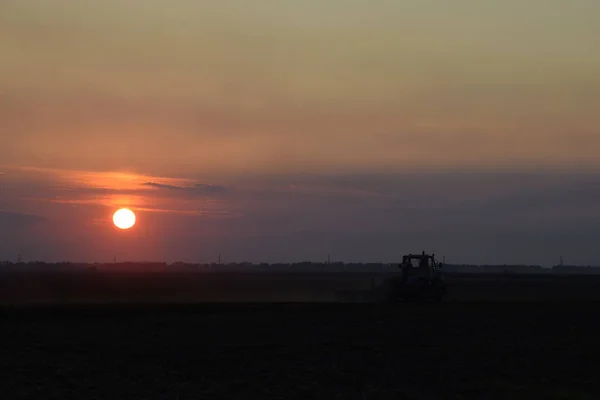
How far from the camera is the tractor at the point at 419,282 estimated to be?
50.3 m

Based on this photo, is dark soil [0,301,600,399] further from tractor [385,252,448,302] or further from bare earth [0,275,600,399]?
tractor [385,252,448,302]

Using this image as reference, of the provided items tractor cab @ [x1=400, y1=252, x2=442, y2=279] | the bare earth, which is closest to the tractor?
tractor cab @ [x1=400, y1=252, x2=442, y2=279]

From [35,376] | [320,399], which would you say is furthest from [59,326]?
[320,399]

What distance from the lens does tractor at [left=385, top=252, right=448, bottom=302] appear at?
50.3m

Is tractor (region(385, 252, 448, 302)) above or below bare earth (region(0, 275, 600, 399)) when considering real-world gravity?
above

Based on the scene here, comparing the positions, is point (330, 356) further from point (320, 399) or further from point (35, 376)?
point (35, 376)

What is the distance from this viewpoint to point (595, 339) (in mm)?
29516

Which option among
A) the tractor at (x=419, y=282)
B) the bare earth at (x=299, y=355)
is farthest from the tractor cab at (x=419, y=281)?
the bare earth at (x=299, y=355)

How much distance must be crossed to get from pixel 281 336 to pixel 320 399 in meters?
9.98

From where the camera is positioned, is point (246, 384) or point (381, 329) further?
point (381, 329)

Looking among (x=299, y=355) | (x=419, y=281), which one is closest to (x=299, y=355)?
(x=299, y=355)

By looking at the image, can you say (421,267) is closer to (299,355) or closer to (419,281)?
(419,281)

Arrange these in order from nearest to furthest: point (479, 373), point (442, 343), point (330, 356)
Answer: point (479, 373) → point (330, 356) → point (442, 343)

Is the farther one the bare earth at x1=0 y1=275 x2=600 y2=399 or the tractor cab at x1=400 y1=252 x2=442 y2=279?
the tractor cab at x1=400 y1=252 x2=442 y2=279
